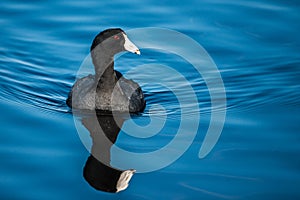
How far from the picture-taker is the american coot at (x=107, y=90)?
9.20m

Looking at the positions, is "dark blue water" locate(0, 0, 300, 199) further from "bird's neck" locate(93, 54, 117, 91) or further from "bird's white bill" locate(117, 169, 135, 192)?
"bird's neck" locate(93, 54, 117, 91)

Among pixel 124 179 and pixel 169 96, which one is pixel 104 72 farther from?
pixel 124 179

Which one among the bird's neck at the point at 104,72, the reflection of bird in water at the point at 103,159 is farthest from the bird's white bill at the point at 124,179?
the bird's neck at the point at 104,72

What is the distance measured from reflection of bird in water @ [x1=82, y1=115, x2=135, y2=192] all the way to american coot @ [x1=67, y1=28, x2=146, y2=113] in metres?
0.25

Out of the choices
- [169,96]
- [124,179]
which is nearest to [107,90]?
[169,96]

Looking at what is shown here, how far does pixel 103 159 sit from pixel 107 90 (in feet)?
5.68

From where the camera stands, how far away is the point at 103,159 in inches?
313

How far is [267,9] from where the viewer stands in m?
13.1

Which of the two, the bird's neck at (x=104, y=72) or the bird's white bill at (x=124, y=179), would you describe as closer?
the bird's white bill at (x=124, y=179)

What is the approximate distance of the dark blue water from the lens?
7.27m

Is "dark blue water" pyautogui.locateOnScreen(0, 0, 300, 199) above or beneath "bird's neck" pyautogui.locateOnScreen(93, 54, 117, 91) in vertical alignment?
beneath

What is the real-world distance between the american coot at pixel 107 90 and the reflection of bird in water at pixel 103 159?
0.25m

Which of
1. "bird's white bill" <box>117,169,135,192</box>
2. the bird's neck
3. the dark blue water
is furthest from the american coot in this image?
"bird's white bill" <box>117,169,135,192</box>

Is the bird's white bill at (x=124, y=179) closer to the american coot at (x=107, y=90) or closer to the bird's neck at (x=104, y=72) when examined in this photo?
the american coot at (x=107, y=90)
